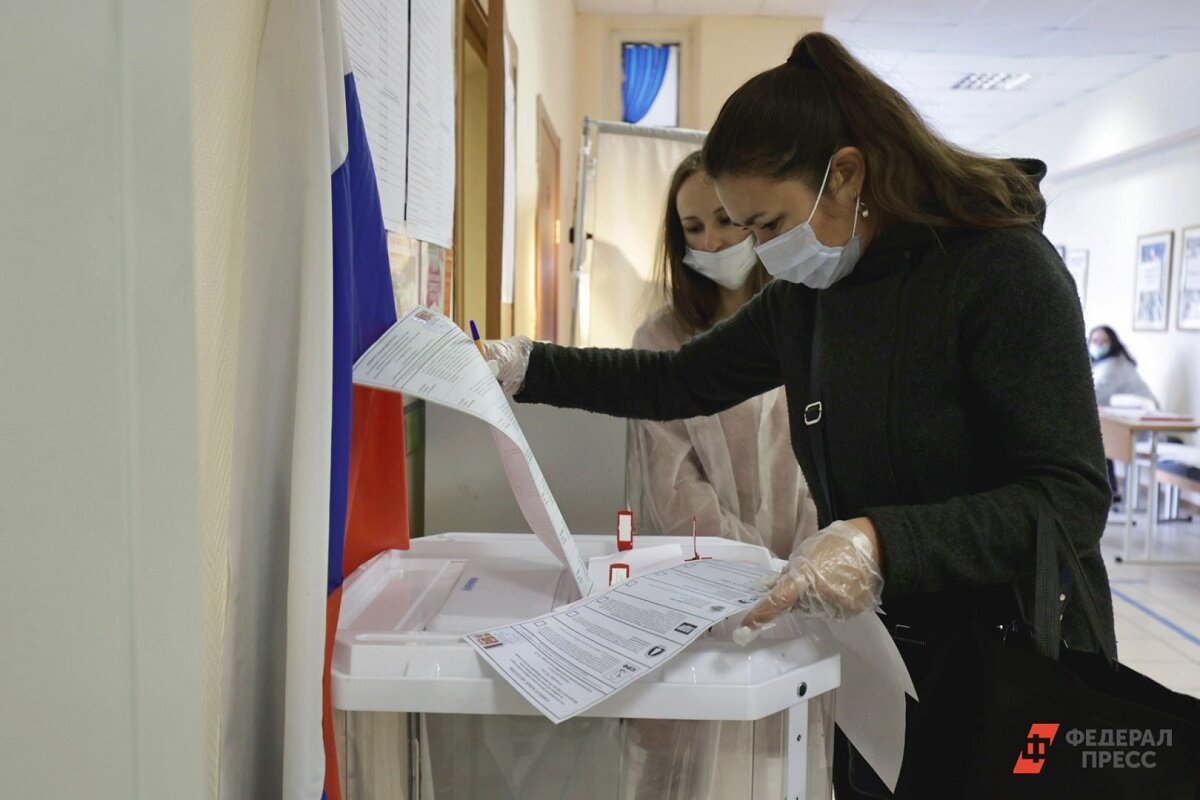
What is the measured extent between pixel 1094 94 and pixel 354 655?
8.42 m

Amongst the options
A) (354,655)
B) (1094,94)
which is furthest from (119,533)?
(1094,94)

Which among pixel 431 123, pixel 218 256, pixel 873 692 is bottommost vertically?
pixel 873 692

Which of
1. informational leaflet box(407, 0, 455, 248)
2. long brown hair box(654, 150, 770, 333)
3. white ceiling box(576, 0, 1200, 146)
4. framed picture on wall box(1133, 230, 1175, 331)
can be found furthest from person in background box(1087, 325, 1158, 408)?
informational leaflet box(407, 0, 455, 248)

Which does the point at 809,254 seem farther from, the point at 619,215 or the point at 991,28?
the point at 991,28

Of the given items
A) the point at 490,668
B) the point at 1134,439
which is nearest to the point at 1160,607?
the point at 1134,439

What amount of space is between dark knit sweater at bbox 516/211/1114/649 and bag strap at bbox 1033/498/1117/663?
11 millimetres

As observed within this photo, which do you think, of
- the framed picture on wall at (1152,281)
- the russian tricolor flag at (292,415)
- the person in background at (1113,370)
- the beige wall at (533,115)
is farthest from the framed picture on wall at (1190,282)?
the russian tricolor flag at (292,415)

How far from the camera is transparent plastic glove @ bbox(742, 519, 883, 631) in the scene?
0.78m

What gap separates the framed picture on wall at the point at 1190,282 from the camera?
6.53 m

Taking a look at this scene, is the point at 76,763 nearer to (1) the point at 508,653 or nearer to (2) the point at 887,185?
(1) the point at 508,653

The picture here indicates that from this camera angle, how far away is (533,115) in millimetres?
3023

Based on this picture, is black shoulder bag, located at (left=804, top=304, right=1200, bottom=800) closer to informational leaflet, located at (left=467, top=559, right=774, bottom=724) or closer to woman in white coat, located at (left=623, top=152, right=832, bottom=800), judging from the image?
informational leaflet, located at (left=467, top=559, right=774, bottom=724)

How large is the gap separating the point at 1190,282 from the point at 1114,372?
33.3 inches

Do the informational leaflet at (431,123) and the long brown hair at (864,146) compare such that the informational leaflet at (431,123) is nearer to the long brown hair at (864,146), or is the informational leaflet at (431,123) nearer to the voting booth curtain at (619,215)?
the long brown hair at (864,146)
